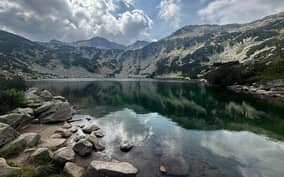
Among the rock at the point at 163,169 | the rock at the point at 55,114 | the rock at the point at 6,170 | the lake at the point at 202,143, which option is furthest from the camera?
the rock at the point at 55,114

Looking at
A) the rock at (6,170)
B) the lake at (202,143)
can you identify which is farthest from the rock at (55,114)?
the rock at (6,170)

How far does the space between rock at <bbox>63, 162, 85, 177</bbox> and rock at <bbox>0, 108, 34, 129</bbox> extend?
16.0m

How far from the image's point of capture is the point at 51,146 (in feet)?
70.3

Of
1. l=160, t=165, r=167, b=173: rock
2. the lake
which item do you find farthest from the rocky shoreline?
l=160, t=165, r=167, b=173: rock

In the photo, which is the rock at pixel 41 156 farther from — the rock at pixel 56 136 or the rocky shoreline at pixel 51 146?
the rock at pixel 56 136

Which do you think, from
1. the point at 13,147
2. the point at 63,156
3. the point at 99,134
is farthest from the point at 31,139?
the point at 99,134

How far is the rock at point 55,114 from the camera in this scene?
1308 inches

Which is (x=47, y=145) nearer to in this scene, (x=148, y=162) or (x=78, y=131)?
(x=78, y=131)

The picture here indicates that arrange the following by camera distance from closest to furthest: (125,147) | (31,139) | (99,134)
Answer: (31,139)
(125,147)
(99,134)

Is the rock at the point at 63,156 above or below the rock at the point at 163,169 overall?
above

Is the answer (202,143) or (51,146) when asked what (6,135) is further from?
(202,143)

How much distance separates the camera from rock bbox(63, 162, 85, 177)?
15223mm

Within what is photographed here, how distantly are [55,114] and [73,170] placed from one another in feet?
71.3

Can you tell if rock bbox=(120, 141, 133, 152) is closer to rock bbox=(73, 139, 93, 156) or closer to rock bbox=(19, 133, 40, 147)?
rock bbox=(73, 139, 93, 156)
